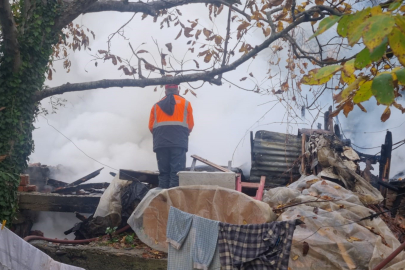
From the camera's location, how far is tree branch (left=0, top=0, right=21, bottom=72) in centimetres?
533

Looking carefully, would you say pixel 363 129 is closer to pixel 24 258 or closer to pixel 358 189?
pixel 358 189

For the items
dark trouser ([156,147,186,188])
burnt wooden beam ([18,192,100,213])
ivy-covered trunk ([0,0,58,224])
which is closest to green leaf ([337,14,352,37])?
ivy-covered trunk ([0,0,58,224])

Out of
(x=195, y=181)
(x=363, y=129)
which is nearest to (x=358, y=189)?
(x=195, y=181)

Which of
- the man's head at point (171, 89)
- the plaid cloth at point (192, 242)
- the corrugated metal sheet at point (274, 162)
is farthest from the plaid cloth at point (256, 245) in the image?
the corrugated metal sheet at point (274, 162)

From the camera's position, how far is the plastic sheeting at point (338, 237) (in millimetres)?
5141

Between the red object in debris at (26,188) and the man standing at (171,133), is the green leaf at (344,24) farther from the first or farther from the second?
the red object in debris at (26,188)

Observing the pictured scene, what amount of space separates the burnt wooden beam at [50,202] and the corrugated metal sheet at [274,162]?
12.3ft

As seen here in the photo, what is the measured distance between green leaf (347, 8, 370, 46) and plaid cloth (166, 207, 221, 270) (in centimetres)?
306

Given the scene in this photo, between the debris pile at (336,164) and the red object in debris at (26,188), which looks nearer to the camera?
the debris pile at (336,164)

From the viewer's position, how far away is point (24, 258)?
4.97 metres

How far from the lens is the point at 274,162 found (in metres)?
9.59

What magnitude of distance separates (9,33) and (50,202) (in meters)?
3.87

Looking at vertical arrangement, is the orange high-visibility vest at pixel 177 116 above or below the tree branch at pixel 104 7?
below

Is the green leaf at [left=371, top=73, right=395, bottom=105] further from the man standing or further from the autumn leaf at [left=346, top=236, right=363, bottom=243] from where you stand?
the man standing
